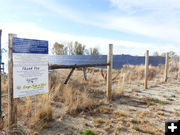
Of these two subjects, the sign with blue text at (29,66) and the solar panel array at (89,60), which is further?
the solar panel array at (89,60)

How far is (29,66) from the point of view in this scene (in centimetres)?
273

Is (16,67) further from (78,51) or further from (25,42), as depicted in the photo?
(78,51)

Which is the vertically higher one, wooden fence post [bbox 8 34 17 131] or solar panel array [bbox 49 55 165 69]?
solar panel array [bbox 49 55 165 69]

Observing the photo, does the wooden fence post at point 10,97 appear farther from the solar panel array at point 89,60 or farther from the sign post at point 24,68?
the solar panel array at point 89,60

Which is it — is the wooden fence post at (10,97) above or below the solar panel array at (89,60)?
below

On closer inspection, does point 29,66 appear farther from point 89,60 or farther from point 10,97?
point 89,60

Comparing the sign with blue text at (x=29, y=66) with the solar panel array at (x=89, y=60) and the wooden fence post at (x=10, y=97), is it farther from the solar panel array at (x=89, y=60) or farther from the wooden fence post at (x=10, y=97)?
the solar panel array at (x=89, y=60)

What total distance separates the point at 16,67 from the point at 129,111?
3.16 meters

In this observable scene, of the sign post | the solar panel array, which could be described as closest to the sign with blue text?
the sign post

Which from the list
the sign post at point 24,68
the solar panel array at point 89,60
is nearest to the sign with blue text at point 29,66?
the sign post at point 24,68

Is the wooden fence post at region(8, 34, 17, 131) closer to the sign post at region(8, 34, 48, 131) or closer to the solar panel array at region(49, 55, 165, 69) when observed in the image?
the sign post at region(8, 34, 48, 131)

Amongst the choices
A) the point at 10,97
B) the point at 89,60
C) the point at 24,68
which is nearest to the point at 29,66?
the point at 24,68

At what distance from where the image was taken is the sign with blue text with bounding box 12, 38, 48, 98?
2.57 m

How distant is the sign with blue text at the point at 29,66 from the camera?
2574 millimetres
